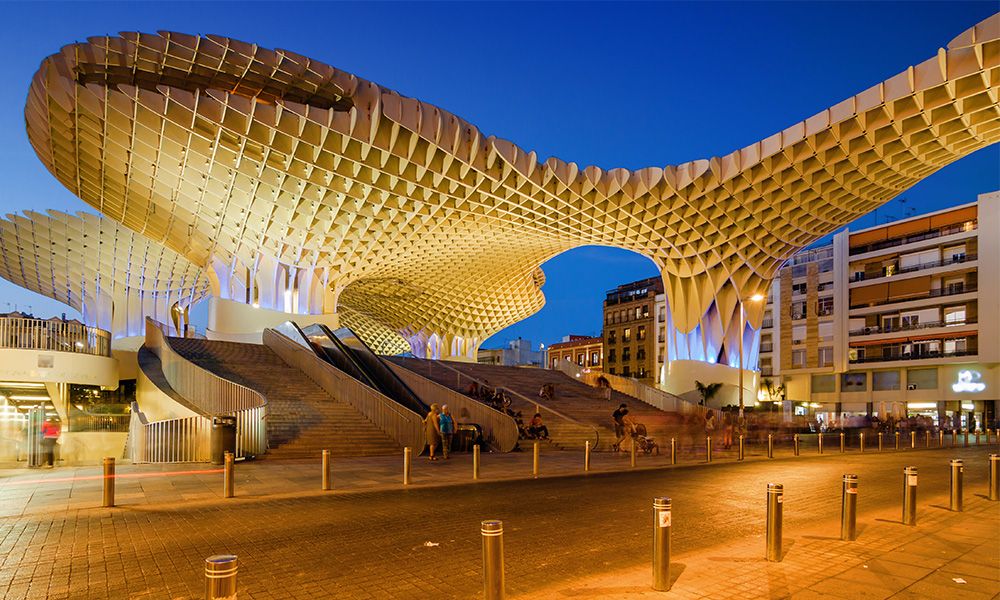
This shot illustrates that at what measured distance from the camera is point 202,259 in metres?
47.5

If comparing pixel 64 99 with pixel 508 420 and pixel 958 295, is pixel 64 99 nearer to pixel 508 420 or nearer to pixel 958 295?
pixel 508 420

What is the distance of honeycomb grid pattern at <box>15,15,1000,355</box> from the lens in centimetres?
2894

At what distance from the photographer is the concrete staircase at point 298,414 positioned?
58.7ft

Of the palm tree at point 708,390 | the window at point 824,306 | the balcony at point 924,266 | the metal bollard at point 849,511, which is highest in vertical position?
the balcony at point 924,266

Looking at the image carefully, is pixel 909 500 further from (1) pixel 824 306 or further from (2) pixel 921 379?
(1) pixel 824 306

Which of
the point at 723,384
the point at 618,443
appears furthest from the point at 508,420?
the point at 723,384

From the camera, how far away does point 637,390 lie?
36875mm

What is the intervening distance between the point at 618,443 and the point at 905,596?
631 inches

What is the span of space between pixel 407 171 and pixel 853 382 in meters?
46.6

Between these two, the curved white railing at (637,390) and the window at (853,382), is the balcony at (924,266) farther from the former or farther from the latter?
the curved white railing at (637,390)

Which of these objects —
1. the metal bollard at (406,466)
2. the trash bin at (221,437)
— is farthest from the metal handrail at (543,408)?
the trash bin at (221,437)

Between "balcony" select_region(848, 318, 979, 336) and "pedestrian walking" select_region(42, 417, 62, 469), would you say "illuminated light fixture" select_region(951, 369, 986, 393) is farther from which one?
"pedestrian walking" select_region(42, 417, 62, 469)

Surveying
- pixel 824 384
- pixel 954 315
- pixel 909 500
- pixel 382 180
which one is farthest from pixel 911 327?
pixel 909 500

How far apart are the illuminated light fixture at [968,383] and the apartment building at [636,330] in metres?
32.9
